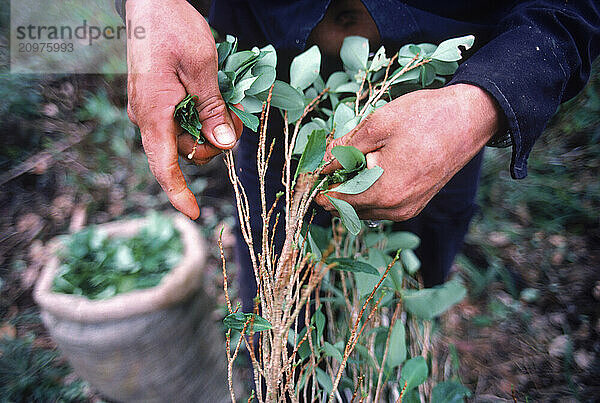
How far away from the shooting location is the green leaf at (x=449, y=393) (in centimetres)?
58

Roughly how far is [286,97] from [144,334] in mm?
672

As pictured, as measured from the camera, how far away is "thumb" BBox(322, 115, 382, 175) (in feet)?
1.58

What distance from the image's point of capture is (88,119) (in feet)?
6.45

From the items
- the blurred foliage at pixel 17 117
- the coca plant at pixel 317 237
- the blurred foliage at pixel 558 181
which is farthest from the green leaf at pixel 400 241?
the blurred foliage at pixel 17 117

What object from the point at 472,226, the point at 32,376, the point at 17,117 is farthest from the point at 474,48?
the point at 17,117

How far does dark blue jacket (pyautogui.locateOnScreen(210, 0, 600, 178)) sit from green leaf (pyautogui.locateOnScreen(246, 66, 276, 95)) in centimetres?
12

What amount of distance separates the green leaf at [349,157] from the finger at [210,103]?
15cm

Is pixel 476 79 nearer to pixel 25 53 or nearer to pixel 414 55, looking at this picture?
pixel 414 55

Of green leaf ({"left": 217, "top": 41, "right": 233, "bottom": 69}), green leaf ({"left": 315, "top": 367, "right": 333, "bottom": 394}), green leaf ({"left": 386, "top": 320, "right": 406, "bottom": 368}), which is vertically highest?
green leaf ({"left": 217, "top": 41, "right": 233, "bottom": 69})

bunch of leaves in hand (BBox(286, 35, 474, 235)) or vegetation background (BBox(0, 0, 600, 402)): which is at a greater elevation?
bunch of leaves in hand (BBox(286, 35, 474, 235))

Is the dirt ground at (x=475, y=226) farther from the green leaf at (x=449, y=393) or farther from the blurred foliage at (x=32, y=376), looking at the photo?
the green leaf at (x=449, y=393)

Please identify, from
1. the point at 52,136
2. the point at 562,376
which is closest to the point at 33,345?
the point at 52,136

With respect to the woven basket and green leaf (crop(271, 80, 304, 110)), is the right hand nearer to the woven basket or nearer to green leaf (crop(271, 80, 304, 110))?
green leaf (crop(271, 80, 304, 110))

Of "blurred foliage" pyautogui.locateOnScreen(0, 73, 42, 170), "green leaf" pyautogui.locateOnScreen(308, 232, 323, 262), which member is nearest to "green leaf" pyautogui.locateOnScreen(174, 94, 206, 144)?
"green leaf" pyautogui.locateOnScreen(308, 232, 323, 262)
